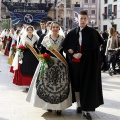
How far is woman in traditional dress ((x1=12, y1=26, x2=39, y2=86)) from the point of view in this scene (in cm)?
802

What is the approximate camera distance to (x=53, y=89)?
579 cm

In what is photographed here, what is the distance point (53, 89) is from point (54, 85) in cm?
6

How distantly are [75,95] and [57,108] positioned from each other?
0.35 m

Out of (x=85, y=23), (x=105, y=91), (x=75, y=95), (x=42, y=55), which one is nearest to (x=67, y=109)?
(x=75, y=95)

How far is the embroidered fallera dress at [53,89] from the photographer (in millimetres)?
5746

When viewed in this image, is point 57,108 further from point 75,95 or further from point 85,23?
point 85,23

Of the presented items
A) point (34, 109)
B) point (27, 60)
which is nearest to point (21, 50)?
point (27, 60)

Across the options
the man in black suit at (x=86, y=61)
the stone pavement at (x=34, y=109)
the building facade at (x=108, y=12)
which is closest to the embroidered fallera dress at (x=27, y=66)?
the stone pavement at (x=34, y=109)

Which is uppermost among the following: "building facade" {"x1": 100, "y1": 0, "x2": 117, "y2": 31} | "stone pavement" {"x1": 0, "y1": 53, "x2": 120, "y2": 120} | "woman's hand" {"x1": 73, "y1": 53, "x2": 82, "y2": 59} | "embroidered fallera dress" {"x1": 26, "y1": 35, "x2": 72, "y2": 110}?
"building facade" {"x1": 100, "y1": 0, "x2": 117, "y2": 31}

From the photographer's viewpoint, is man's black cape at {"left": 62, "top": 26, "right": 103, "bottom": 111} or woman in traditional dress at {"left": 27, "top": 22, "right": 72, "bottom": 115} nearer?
man's black cape at {"left": 62, "top": 26, "right": 103, "bottom": 111}

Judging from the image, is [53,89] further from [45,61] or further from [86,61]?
[86,61]

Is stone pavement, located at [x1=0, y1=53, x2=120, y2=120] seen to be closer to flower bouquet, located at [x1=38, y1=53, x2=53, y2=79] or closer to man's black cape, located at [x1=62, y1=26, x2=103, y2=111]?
man's black cape, located at [x1=62, y1=26, x2=103, y2=111]

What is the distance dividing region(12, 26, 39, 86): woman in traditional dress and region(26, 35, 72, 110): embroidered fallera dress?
222 cm

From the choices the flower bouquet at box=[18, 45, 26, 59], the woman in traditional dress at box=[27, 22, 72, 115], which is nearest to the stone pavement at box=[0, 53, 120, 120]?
the woman in traditional dress at box=[27, 22, 72, 115]
